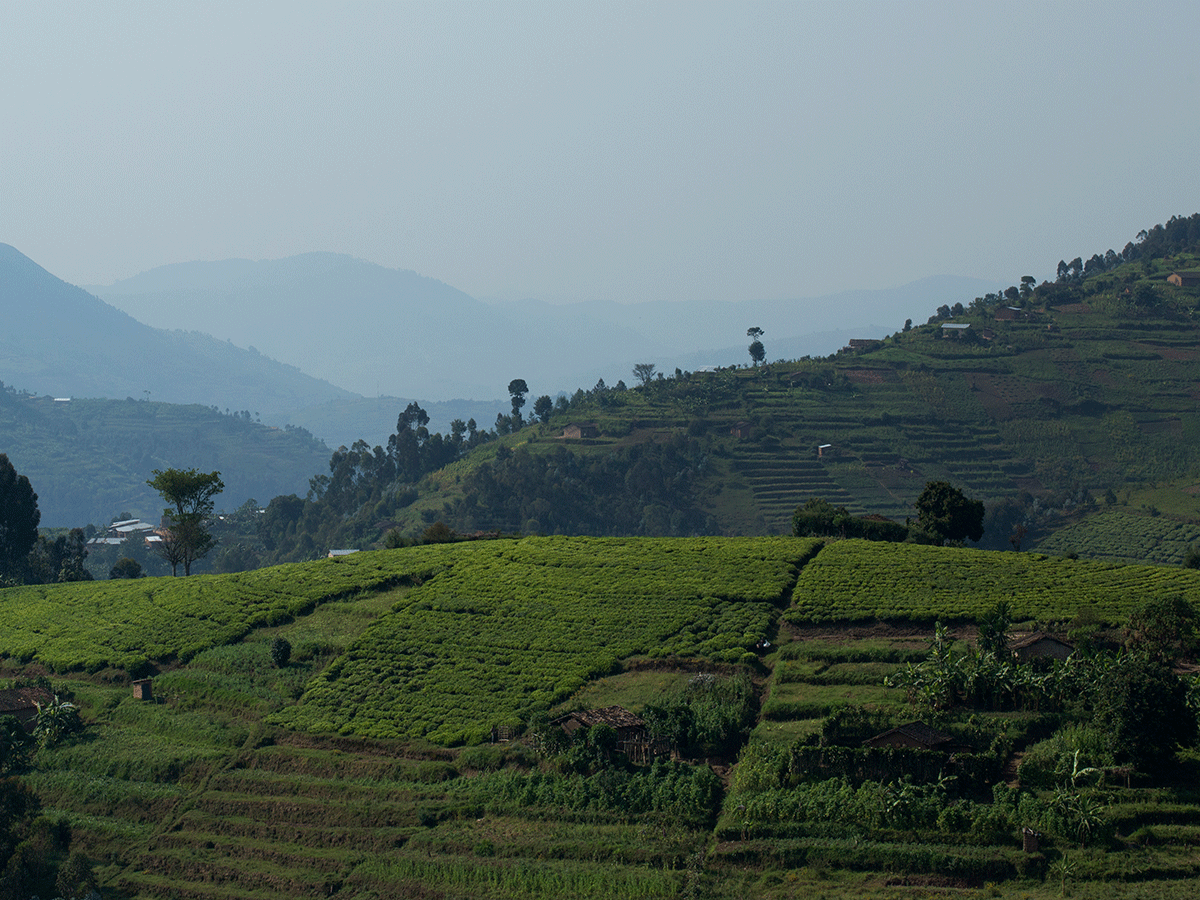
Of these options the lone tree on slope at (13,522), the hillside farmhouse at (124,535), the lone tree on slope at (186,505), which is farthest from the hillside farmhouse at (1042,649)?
the hillside farmhouse at (124,535)

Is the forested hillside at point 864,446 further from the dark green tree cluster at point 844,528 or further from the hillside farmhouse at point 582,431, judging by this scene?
the dark green tree cluster at point 844,528

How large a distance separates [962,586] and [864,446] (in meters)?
93.6

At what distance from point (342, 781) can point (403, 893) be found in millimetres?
7492

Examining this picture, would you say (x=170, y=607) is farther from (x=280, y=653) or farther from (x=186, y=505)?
(x=186, y=505)

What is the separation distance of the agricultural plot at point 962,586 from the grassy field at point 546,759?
0.23 metres

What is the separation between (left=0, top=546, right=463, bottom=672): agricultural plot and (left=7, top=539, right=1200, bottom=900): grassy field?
500 mm

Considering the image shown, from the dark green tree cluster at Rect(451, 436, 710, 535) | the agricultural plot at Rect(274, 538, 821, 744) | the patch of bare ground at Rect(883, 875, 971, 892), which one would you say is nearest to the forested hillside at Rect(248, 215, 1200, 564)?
the dark green tree cluster at Rect(451, 436, 710, 535)

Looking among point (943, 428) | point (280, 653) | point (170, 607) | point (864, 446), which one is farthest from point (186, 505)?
point (943, 428)

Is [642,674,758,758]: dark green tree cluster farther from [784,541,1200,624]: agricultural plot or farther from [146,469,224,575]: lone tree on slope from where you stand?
[146,469,224,575]: lone tree on slope

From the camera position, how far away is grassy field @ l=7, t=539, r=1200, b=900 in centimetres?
3231

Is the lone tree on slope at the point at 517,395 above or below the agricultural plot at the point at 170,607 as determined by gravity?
above

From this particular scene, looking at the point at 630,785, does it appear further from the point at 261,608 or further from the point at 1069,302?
the point at 1069,302

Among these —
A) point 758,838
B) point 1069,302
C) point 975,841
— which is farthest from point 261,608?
point 1069,302

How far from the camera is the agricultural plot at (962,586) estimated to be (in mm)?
Answer: 47188
